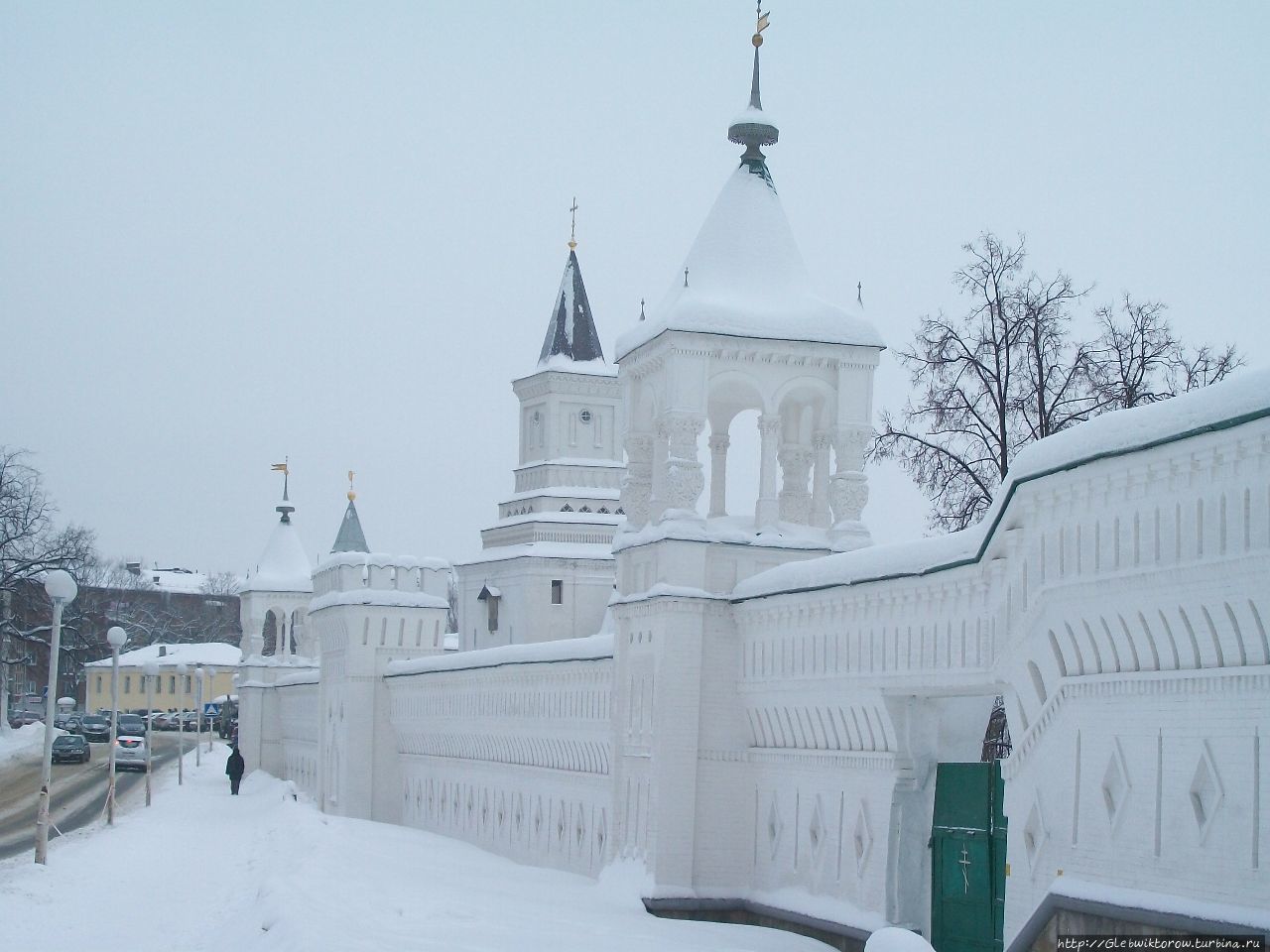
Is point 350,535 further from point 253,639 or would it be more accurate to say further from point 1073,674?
point 1073,674

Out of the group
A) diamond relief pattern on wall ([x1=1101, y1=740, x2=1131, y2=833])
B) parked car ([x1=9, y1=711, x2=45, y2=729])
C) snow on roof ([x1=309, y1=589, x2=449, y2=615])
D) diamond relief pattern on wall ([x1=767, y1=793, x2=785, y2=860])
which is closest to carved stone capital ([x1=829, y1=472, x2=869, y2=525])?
diamond relief pattern on wall ([x1=767, y1=793, x2=785, y2=860])

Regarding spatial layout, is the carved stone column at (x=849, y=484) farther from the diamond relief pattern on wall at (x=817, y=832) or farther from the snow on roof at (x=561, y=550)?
the snow on roof at (x=561, y=550)

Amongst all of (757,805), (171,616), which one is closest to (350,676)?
(757,805)

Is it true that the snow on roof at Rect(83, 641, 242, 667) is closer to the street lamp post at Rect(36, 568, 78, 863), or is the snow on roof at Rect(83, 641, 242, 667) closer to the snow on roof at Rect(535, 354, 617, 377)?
the snow on roof at Rect(535, 354, 617, 377)

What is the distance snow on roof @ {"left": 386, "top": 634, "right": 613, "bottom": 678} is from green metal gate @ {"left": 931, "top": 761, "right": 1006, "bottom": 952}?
7227 millimetres

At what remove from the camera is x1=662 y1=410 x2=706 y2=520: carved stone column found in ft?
65.1

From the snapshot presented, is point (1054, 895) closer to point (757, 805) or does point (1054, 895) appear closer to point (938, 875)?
point (938, 875)

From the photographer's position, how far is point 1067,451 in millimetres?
12633

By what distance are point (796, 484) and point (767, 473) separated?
1.35m

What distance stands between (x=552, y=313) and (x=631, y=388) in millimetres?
31307

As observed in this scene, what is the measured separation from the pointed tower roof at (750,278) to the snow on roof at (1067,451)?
3438mm

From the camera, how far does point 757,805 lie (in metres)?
19.2

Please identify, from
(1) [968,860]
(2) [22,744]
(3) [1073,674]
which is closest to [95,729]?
(2) [22,744]

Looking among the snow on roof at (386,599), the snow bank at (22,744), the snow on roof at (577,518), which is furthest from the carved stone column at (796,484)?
the snow bank at (22,744)
